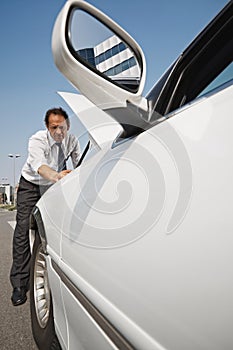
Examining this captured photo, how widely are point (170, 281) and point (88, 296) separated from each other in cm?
50

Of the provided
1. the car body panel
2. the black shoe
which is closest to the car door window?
the car body panel

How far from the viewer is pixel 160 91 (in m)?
1.24

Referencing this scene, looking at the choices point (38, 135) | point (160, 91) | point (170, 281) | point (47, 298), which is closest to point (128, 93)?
point (160, 91)

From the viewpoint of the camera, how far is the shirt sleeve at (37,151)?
2934mm

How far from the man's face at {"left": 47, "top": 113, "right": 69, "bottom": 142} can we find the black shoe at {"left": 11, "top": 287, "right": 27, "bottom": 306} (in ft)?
4.57

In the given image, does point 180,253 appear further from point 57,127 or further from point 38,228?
point 57,127

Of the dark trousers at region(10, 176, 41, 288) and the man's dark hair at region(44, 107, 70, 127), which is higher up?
the man's dark hair at region(44, 107, 70, 127)

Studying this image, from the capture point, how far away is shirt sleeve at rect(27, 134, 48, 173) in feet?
9.63

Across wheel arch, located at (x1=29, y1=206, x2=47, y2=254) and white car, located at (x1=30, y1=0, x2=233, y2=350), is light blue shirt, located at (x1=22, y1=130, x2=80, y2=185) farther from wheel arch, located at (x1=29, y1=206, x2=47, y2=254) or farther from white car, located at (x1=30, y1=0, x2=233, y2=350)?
white car, located at (x1=30, y1=0, x2=233, y2=350)

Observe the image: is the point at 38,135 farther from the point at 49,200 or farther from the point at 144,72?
the point at 144,72

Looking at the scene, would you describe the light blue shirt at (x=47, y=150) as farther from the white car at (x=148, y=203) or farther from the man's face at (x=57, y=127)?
the white car at (x=148, y=203)

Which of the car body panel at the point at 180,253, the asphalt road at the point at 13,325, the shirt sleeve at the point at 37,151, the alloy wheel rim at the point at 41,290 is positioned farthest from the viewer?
the shirt sleeve at the point at 37,151

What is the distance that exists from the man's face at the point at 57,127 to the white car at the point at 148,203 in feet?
4.58

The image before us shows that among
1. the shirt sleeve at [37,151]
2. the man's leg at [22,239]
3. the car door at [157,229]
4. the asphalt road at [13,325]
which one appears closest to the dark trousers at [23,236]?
the man's leg at [22,239]
